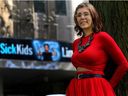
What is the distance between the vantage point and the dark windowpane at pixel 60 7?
69.4 feet

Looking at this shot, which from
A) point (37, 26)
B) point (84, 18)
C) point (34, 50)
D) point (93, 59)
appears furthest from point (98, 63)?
point (37, 26)

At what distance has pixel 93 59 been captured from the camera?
11.2ft

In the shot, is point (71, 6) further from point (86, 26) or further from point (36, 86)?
point (86, 26)

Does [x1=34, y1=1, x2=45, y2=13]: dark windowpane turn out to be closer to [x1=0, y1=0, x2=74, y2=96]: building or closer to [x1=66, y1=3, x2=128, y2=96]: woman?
[x1=0, y1=0, x2=74, y2=96]: building

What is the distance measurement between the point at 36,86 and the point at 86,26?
20583 mm

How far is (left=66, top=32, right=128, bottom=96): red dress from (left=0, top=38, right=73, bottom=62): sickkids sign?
14826 mm

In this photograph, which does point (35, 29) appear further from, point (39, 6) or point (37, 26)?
point (39, 6)

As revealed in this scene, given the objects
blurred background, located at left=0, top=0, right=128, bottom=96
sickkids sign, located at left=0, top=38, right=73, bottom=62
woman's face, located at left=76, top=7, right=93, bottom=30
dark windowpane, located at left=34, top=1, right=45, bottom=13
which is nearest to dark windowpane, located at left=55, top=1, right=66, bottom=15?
blurred background, located at left=0, top=0, right=128, bottom=96

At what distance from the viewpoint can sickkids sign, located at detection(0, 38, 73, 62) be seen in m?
18.4

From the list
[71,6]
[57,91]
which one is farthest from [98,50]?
[57,91]

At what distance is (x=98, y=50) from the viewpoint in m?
3.46

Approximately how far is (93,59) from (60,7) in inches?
707

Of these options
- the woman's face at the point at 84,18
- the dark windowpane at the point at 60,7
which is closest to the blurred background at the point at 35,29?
the dark windowpane at the point at 60,7

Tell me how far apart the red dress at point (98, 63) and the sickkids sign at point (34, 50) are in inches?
584
